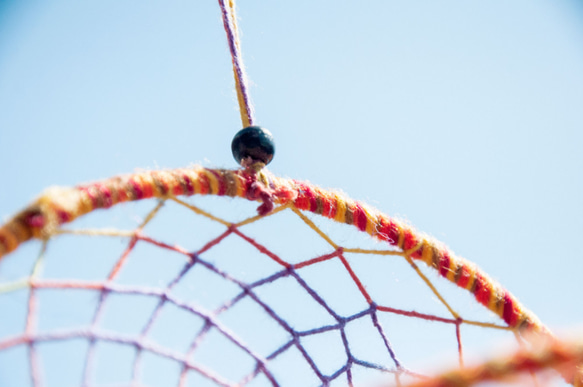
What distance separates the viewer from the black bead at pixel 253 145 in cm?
142

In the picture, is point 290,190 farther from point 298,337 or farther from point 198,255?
point 298,337

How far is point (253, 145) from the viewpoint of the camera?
4.64 feet

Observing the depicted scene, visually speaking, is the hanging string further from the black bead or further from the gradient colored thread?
the gradient colored thread

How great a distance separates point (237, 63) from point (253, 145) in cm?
33

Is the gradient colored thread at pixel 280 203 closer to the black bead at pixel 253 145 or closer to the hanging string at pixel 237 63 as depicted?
the black bead at pixel 253 145

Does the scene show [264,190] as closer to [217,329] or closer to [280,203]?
[280,203]

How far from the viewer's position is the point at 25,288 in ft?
3.60

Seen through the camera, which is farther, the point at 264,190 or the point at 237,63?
the point at 237,63

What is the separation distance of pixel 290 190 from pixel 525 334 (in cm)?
87

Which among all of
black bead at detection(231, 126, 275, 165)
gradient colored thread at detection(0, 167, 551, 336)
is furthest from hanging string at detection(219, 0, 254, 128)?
gradient colored thread at detection(0, 167, 551, 336)

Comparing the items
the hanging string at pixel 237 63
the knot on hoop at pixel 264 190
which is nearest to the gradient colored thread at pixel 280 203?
the knot on hoop at pixel 264 190

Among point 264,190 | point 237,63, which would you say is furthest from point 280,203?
point 237,63

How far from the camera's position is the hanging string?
5.09 ft

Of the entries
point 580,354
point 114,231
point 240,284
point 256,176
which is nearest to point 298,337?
point 240,284
